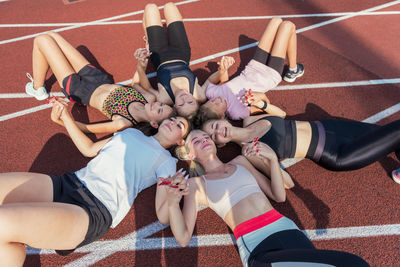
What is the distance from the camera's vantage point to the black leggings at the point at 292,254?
6.58 ft

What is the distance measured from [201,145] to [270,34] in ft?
8.05

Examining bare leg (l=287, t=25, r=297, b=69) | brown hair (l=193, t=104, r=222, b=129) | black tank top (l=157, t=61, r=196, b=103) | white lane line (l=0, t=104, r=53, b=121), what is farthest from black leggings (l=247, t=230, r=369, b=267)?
white lane line (l=0, t=104, r=53, b=121)

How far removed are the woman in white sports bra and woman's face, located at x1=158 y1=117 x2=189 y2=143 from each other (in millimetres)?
→ 150

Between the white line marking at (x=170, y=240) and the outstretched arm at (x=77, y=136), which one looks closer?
the white line marking at (x=170, y=240)

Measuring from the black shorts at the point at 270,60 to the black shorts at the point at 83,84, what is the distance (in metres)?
2.57

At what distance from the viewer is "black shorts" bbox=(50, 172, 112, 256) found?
2.59 meters

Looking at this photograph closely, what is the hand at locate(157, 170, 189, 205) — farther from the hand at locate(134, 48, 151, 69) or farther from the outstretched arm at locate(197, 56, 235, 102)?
the hand at locate(134, 48, 151, 69)

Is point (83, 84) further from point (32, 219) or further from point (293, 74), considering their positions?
point (293, 74)

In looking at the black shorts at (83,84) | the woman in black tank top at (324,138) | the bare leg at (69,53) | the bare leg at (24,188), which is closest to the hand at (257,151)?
the woman in black tank top at (324,138)

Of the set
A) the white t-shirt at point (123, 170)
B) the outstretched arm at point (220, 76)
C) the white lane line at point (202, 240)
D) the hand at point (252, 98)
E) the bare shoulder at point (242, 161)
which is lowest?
the white lane line at point (202, 240)

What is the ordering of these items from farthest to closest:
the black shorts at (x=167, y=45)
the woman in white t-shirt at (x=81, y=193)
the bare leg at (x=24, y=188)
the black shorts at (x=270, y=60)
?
the black shorts at (x=167, y=45) → the black shorts at (x=270, y=60) → the bare leg at (x=24, y=188) → the woman in white t-shirt at (x=81, y=193)

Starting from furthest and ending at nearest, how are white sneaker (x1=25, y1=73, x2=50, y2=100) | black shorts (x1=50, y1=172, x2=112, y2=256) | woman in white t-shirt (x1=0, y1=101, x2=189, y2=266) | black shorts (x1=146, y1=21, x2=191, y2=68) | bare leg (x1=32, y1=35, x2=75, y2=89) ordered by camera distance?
1. black shorts (x1=146, y1=21, x2=191, y2=68)
2. white sneaker (x1=25, y1=73, x2=50, y2=100)
3. bare leg (x1=32, y1=35, x2=75, y2=89)
4. black shorts (x1=50, y1=172, x2=112, y2=256)
5. woman in white t-shirt (x1=0, y1=101, x2=189, y2=266)

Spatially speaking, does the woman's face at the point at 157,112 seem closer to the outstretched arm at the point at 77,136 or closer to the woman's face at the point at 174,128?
the woman's face at the point at 174,128

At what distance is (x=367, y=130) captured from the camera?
3.19m
